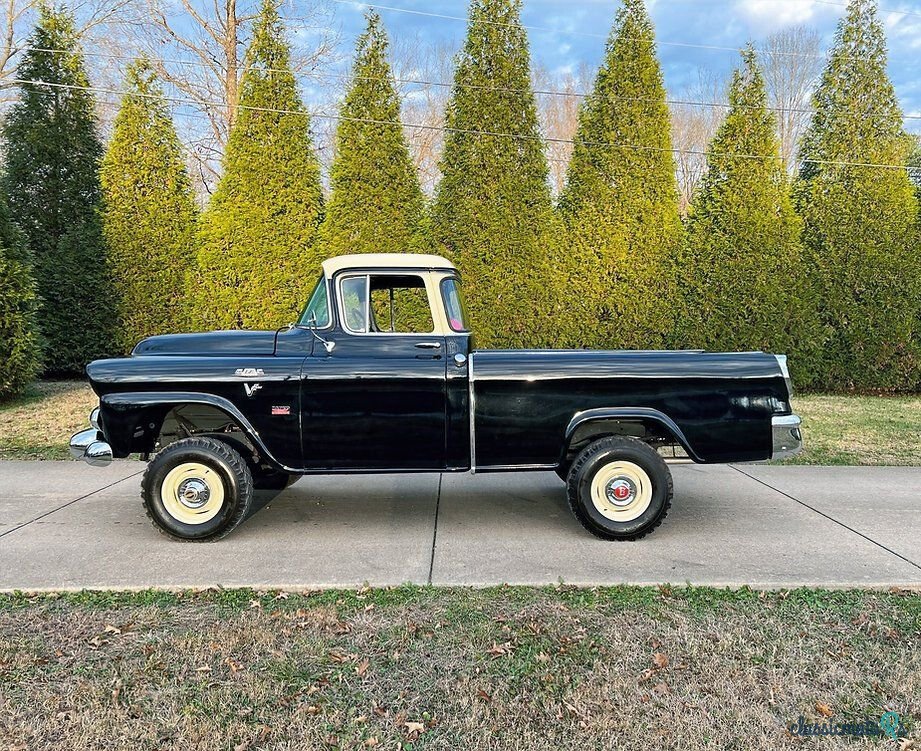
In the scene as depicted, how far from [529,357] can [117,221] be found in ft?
37.1

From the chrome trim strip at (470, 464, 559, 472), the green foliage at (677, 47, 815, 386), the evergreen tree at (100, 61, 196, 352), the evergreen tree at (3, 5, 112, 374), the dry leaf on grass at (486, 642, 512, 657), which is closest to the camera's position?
the dry leaf on grass at (486, 642, 512, 657)

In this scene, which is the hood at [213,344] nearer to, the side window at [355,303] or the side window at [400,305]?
the side window at [355,303]

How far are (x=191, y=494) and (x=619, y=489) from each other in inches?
119

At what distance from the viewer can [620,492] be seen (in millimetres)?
4977

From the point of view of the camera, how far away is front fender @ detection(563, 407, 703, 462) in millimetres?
4926

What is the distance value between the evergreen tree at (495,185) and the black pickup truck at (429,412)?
7.33 m

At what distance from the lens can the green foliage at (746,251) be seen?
492 inches

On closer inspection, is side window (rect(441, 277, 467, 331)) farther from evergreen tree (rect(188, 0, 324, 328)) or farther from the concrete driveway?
evergreen tree (rect(188, 0, 324, 328))

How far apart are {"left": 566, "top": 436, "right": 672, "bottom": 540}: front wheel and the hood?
2.43 m

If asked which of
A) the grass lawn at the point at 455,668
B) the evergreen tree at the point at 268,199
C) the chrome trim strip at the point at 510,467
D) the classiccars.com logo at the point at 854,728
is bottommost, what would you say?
the classiccars.com logo at the point at 854,728

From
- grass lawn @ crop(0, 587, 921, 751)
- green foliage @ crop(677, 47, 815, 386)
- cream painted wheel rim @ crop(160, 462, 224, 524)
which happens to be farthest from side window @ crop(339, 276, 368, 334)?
green foliage @ crop(677, 47, 815, 386)

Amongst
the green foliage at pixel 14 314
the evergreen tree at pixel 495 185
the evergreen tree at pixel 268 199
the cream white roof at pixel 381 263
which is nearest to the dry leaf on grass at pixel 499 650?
the cream white roof at pixel 381 263

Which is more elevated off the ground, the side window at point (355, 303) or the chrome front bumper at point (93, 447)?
the side window at point (355, 303)

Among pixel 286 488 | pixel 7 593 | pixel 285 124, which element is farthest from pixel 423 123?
pixel 7 593
